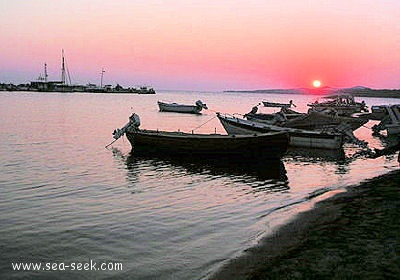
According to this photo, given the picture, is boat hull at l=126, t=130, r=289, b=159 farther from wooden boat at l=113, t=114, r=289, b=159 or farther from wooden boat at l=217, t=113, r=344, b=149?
wooden boat at l=217, t=113, r=344, b=149

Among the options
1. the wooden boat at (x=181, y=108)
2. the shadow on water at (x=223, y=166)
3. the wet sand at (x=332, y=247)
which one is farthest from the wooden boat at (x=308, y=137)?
the wooden boat at (x=181, y=108)

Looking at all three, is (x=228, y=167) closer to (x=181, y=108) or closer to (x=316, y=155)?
(x=316, y=155)

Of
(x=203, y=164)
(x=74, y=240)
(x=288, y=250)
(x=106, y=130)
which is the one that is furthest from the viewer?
(x=106, y=130)

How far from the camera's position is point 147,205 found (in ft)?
50.4

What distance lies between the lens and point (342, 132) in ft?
103

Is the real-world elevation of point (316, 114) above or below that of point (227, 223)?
above

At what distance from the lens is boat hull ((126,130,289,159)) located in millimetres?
24188

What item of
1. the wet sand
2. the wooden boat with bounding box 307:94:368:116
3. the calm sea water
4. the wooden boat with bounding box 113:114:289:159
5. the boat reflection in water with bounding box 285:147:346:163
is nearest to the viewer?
the wet sand

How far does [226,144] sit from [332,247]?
15347 mm

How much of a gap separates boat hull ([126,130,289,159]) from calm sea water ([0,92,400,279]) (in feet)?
3.16

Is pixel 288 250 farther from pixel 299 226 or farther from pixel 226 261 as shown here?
pixel 299 226

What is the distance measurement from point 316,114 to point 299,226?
84.1 feet

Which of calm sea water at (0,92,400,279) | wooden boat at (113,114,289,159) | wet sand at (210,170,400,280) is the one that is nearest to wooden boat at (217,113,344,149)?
calm sea water at (0,92,400,279)

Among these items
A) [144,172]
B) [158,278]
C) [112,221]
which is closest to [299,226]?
[158,278]
